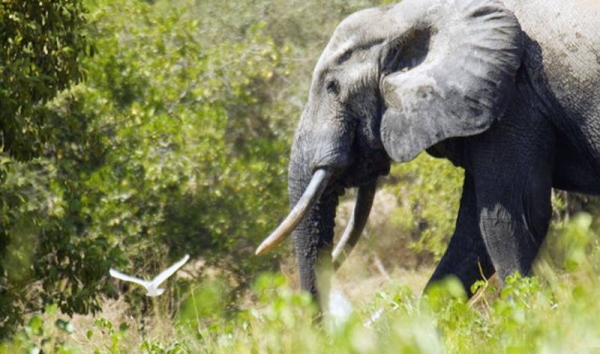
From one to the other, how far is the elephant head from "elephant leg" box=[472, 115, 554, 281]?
16 centimetres

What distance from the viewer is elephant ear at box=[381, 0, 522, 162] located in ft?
26.5

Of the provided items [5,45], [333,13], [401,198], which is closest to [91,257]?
[5,45]

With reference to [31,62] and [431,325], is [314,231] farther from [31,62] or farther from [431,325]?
[431,325]

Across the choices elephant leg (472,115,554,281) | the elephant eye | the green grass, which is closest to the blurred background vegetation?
the elephant eye

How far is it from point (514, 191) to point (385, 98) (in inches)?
36.4

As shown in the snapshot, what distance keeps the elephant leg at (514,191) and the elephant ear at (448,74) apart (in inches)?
6.0

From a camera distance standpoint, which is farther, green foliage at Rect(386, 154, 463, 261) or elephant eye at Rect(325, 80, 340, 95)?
green foliage at Rect(386, 154, 463, 261)

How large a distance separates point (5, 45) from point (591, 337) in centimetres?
448

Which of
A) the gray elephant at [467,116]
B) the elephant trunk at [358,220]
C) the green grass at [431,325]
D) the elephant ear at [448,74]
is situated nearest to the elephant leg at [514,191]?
the gray elephant at [467,116]

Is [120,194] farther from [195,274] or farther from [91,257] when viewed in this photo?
[91,257]

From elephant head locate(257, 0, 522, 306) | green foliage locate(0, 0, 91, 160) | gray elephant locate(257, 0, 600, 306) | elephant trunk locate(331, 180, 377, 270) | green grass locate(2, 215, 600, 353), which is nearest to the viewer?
green grass locate(2, 215, 600, 353)

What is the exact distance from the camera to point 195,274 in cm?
1409

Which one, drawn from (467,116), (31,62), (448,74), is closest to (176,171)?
(31,62)

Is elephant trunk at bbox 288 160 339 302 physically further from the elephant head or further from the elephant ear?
the elephant ear
